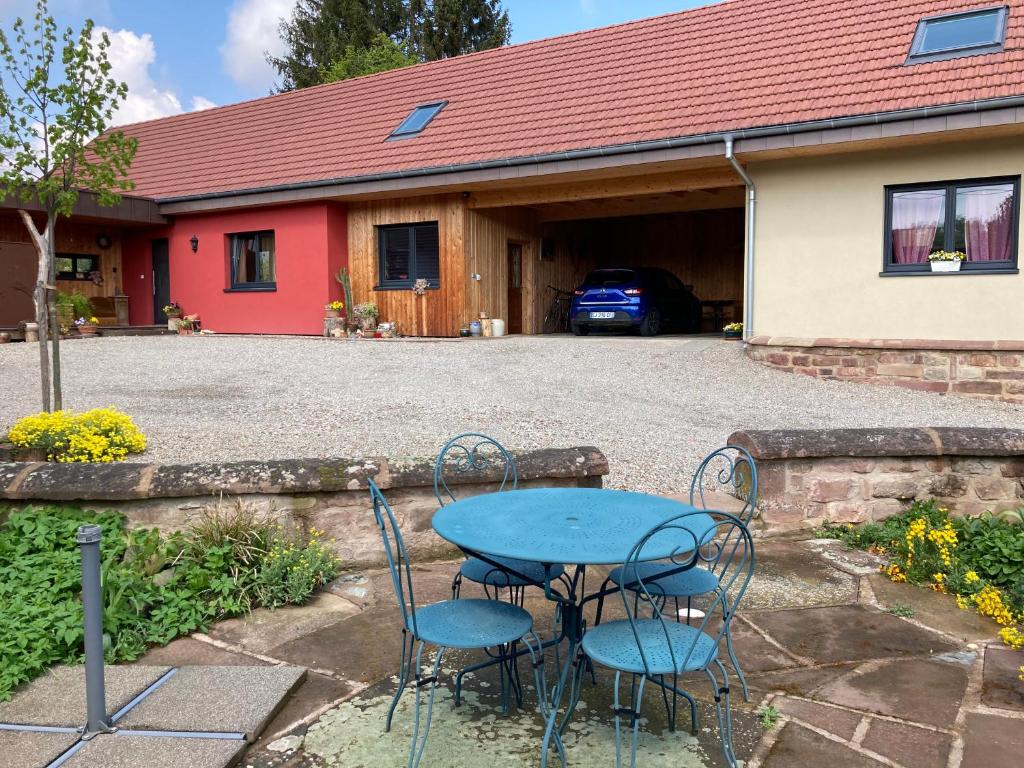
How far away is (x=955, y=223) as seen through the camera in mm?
10453

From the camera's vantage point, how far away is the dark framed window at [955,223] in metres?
10.2

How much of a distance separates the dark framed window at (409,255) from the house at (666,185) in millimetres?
46

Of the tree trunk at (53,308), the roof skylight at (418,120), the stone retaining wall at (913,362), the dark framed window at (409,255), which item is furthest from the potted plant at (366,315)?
the tree trunk at (53,308)

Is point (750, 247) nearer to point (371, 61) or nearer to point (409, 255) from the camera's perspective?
point (409, 255)

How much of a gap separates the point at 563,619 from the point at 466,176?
11739mm

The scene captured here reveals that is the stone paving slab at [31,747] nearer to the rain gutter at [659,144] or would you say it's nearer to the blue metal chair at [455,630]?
the blue metal chair at [455,630]

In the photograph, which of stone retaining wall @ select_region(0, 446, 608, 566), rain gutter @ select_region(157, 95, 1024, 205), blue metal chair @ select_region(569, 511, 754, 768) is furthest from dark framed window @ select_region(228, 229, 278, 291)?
blue metal chair @ select_region(569, 511, 754, 768)

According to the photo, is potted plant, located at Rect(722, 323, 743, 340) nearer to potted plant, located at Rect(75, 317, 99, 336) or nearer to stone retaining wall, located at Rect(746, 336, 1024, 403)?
stone retaining wall, located at Rect(746, 336, 1024, 403)

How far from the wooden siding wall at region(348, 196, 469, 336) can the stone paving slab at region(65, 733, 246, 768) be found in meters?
12.6

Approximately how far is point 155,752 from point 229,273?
1576 centimetres

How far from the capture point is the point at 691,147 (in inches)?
459

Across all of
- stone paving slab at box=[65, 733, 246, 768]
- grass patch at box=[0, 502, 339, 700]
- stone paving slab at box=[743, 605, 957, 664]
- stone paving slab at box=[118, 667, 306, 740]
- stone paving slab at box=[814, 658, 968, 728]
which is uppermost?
grass patch at box=[0, 502, 339, 700]

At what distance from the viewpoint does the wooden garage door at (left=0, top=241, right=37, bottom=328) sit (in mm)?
14297

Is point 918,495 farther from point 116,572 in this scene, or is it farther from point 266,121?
point 266,121
